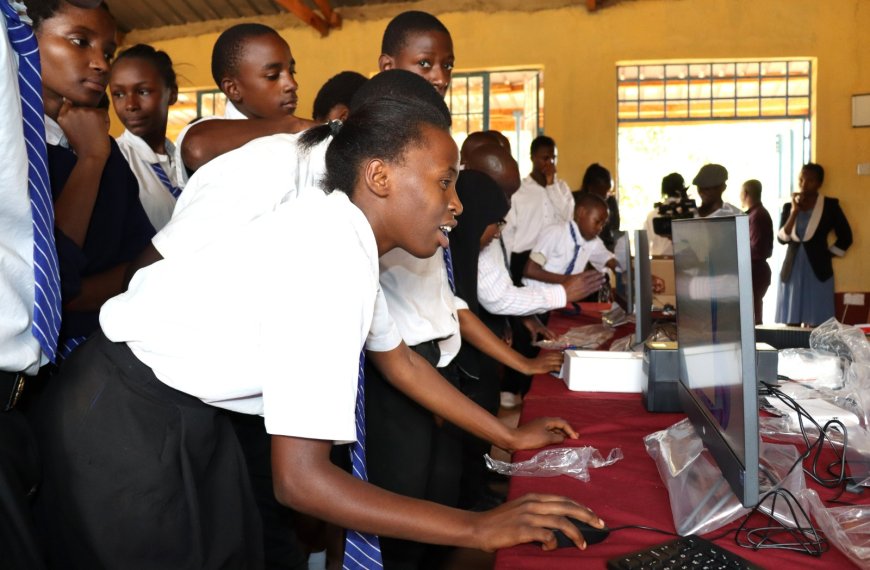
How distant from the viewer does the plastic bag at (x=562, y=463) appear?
1297 mm

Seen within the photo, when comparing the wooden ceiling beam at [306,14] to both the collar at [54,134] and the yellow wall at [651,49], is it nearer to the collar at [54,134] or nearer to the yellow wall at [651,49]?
the yellow wall at [651,49]

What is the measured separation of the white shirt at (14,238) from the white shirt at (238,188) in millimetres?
336

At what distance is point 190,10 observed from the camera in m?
8.76

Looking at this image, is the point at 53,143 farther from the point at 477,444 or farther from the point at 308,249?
the point at 477,444

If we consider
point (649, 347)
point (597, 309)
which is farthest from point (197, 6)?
point (649, 347)

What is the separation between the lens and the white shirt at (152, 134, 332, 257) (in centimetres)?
134

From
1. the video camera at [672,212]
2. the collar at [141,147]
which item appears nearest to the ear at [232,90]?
the collar at [141,147]

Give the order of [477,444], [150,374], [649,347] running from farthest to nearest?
1. [477,444]
2. [649,347]
3. [150,374]

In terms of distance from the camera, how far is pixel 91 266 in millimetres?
1498

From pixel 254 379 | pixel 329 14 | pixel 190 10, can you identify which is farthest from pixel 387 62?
pixel 190 10

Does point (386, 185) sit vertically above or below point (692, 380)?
above

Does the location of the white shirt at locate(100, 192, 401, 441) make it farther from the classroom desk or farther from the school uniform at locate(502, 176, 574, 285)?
the school uniform at locate(502, 176, 574, 285)

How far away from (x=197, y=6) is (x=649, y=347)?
827cm

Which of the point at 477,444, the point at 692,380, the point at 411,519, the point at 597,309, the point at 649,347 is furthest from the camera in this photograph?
the point at 597,309
